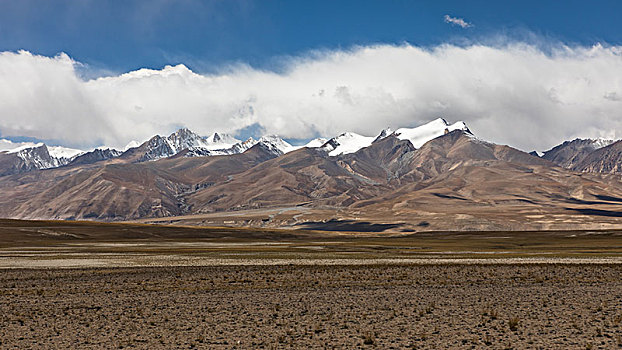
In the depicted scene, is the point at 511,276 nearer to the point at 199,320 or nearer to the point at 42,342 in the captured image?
the point at 199,320

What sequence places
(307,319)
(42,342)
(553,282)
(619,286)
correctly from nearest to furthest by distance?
(42,342), (307,319), (619,286), (553,282)

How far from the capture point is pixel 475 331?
936 inches

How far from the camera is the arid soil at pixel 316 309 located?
22484 mm

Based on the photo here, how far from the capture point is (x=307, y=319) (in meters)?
27.1

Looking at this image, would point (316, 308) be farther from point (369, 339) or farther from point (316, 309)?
point (369, 339)

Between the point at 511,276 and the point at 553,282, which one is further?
the point at 511,276

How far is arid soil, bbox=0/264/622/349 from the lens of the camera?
22.5m

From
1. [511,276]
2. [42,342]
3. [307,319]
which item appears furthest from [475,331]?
[511,276]

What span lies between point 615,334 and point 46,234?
153744 millimetres

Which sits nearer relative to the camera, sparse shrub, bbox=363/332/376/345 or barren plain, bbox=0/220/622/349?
sparse shrub, bbox=363/332/376/345

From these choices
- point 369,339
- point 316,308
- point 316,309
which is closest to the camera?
point 369,339

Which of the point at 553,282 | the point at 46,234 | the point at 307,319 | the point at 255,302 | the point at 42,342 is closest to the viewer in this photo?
the point at 42,342

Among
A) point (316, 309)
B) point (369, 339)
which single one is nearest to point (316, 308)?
point (316, 309)

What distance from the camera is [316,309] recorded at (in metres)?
30.1
